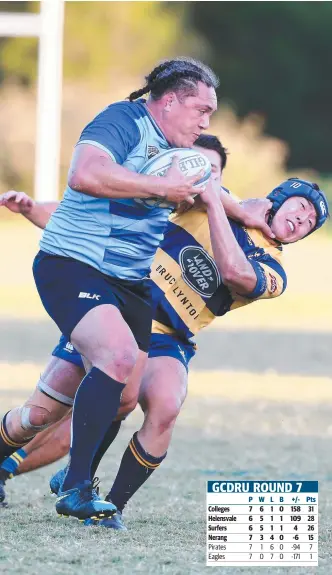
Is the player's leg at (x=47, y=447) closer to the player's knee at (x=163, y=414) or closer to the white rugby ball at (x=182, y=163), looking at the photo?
the player's knee at (x=163, y=414)

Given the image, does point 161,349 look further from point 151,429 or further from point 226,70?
point 226,70

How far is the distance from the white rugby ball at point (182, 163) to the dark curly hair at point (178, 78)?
23 centimetres

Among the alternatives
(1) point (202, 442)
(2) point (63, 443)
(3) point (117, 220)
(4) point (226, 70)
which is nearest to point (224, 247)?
(3) point (117, 220)

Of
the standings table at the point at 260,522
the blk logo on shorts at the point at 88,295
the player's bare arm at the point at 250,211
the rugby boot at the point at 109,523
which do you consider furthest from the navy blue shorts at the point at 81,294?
the standings table at the point at 260,522

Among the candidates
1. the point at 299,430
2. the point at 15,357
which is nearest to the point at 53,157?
the point at 15,357

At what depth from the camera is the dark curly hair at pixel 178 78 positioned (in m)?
5.09

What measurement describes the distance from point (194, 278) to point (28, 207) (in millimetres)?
789

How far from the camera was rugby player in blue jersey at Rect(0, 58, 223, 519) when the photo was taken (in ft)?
15.6

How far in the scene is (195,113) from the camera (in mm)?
5078

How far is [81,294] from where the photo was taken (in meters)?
4.90

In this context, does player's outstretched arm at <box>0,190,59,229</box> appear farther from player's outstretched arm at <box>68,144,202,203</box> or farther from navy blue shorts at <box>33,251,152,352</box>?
player's outstretched arm at <box>68,144,202,203</box>

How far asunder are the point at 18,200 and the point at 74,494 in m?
1.44

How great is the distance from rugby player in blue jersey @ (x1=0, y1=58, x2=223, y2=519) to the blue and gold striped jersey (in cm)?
33

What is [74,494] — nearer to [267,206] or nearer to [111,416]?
[111,416]
